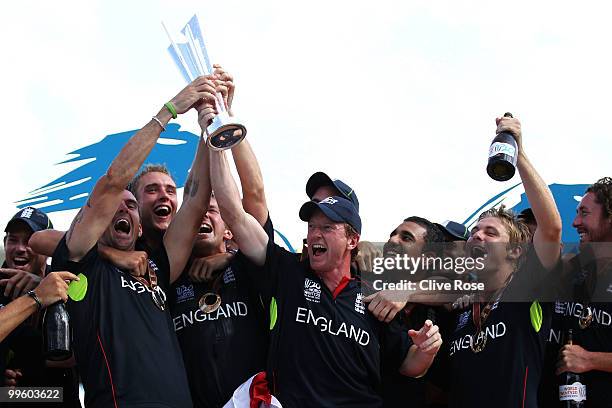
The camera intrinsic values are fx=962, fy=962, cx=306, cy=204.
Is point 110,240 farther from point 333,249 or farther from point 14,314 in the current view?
point 333,249

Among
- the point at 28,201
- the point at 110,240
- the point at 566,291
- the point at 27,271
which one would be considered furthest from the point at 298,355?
the point at 28,201

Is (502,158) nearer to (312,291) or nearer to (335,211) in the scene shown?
(335,211)

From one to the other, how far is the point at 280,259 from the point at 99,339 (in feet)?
3.30

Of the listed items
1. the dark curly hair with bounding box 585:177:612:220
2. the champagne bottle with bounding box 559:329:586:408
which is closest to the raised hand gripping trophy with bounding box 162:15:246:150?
the dark curly hair with bounding box 585:177:612:220

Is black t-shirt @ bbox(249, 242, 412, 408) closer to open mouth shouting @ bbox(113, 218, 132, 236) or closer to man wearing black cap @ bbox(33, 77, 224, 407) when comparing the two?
man wearing black cap @ bbox(33, 77, 224, 407)

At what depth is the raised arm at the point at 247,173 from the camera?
489cm

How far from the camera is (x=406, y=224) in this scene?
5500mm

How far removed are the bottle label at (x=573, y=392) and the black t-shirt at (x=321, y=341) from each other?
77 cm

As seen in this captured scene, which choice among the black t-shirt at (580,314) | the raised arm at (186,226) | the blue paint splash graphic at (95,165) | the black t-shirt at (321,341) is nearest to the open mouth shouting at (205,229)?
the raised arm at (186,226)

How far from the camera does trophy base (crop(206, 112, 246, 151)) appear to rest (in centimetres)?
437

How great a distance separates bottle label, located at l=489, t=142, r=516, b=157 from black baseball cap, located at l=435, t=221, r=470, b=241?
1.17m

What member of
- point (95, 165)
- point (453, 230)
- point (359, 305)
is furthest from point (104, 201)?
point (95, 165)

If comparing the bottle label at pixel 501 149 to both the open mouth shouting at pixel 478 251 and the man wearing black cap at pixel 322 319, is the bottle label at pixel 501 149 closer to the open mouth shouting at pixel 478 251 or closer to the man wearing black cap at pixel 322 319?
the open mouth shouting at pixel 478 251

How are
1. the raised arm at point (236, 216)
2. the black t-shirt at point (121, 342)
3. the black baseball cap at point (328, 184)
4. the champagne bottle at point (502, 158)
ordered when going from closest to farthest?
the black t-shirt at point (121, 342)
the champagne bottle at point (502, 158)
the raised arm at point (236, 216)
the black baseball cap at point (328, 184)
